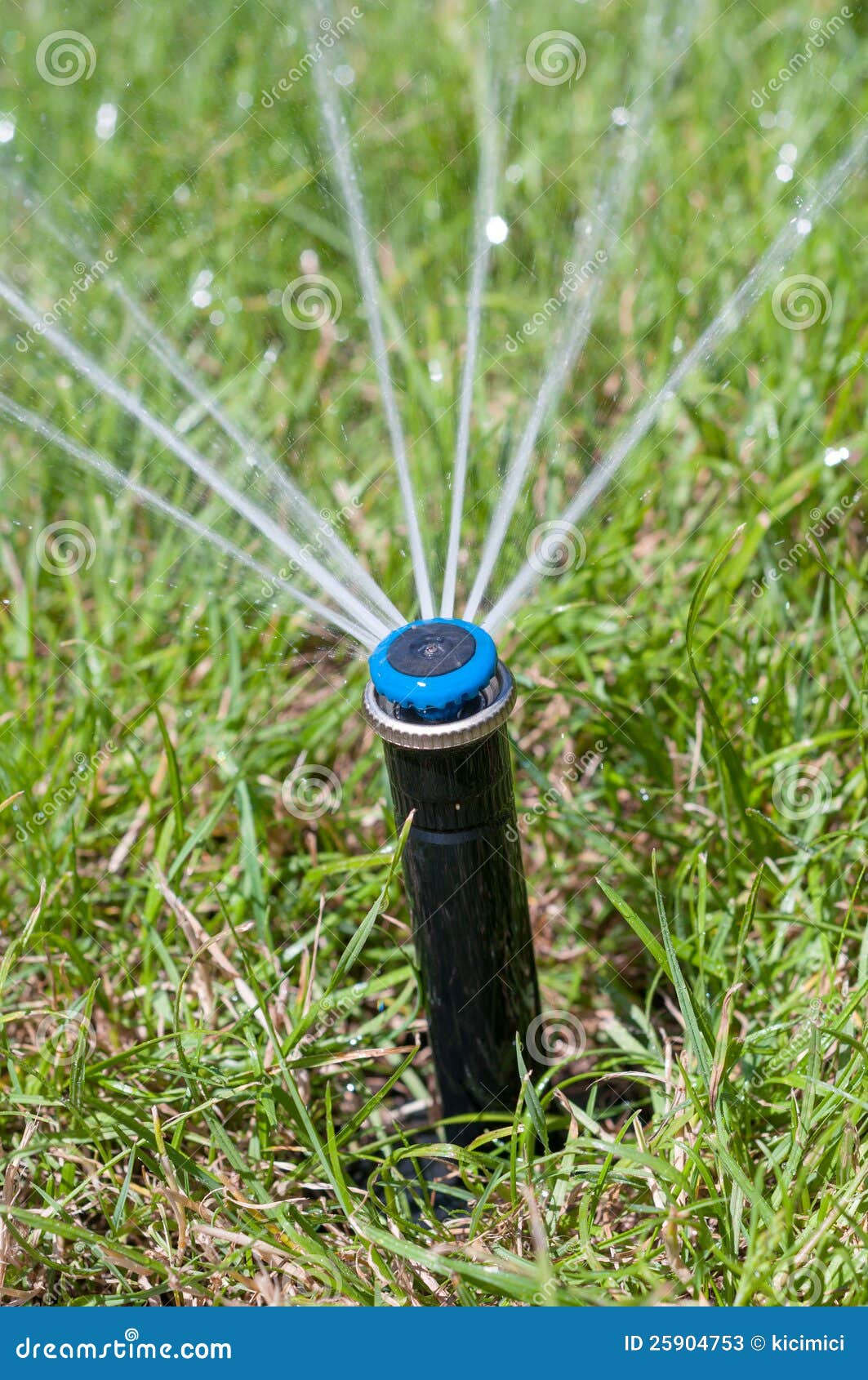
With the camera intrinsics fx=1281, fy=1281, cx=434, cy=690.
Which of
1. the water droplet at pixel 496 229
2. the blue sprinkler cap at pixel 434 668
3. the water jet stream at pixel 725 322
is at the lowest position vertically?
the blue sprinkler cap at pixel 434 668

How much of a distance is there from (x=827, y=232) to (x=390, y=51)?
157 cm

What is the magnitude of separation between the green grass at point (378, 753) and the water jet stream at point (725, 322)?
46 mm

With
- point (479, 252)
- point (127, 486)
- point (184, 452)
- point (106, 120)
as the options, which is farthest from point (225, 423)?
point (106, 120)

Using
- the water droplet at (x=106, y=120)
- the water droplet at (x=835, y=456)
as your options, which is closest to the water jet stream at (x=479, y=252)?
the water droplet at (x=835, y=456)

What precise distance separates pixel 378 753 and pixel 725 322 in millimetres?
1489

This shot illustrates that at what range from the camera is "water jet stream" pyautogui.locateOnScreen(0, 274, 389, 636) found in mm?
2297

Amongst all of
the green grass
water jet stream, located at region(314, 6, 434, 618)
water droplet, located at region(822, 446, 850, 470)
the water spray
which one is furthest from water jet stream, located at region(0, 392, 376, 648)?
water droplet, located at region(822, 446, 850, 470)

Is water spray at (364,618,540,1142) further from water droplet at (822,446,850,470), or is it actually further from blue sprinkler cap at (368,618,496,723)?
water droplet at (822,446,850,470)

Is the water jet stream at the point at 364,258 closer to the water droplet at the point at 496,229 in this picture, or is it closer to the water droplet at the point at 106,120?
the water droplet at the point at 496,229

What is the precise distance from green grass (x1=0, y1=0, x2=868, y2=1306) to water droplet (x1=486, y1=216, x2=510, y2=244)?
0.04 m

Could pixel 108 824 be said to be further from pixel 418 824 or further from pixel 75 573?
pixel 418 824

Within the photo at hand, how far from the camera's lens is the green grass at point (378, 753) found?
183cm

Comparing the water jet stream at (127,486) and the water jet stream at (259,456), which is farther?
the water jet stream at (127,486)

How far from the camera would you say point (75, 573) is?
3.00 meters
